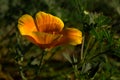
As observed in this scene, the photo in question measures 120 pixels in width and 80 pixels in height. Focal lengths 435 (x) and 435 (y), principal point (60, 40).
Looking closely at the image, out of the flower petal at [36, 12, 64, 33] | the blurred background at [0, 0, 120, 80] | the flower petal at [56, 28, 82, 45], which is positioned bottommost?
the blurred background at [0, 0, 120, 80]

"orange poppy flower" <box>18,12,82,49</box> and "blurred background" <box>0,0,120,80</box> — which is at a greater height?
"orange poppy flower" <box>18,12,82,49</box>

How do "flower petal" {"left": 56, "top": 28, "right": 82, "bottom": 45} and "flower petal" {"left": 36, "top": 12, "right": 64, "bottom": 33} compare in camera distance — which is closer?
"flower petal" {"left": 56, "top": 28, "right": 82, "bottom": 45}

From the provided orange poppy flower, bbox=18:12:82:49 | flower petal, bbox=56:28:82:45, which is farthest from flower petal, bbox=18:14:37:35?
flower petal, bbox=56:28:82:45

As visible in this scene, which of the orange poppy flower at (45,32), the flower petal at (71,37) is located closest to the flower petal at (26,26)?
the orange poppy flower at (45,32)

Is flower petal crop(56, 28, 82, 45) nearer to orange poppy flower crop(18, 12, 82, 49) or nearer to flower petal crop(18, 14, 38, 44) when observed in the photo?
orange poppy flower crop(18, 12, 82, 49)

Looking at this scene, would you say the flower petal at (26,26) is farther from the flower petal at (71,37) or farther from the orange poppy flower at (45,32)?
the flower petal at (71,37)

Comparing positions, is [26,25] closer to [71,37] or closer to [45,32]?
[45,32]

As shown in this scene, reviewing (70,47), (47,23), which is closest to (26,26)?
(47,23)

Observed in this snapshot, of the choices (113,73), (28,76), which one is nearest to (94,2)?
(28,76)
